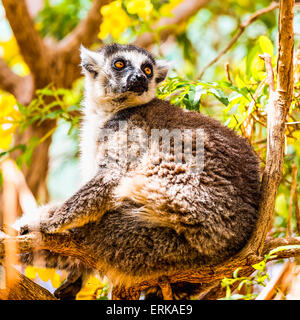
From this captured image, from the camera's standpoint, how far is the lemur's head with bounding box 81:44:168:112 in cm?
396

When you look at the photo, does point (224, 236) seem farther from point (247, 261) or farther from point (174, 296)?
point (174, 296)

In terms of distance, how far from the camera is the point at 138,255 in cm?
297

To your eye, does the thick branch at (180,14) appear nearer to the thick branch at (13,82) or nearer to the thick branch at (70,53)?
the thick branch at (70,53)

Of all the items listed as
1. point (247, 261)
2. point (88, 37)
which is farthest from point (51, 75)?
point (247, 261)

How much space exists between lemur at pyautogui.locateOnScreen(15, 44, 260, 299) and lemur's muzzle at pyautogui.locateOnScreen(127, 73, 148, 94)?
1.30ft

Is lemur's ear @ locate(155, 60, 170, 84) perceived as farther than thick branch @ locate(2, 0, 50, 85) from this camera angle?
No

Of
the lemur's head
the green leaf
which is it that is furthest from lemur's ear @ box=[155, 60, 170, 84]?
the green leaf

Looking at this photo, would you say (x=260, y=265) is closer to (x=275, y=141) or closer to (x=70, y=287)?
(x=275, y=141)

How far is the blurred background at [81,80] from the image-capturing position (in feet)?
12.2

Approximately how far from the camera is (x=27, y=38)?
545 cm

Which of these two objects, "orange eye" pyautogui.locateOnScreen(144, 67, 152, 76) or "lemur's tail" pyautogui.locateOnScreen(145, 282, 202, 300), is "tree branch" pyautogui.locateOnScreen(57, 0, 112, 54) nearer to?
"orange eye" pyautogui.locateOnScreen(144, 67, 152, 76)

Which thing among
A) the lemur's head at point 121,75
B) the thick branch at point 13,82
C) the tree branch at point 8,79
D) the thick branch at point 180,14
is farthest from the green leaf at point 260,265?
the thick branch at point 180,14

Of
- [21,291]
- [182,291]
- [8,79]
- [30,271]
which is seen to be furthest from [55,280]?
[8,79]

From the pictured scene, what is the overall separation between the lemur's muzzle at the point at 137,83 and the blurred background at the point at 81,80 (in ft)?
0.76
